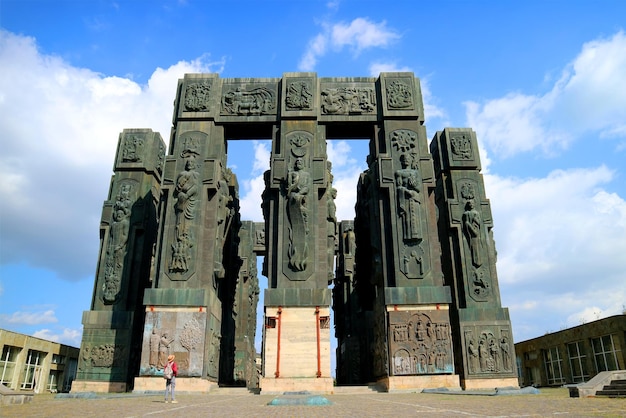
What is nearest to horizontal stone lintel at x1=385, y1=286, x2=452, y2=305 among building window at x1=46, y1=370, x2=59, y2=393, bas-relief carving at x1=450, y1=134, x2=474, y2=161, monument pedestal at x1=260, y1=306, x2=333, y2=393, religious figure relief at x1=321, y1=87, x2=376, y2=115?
monument pedestal at x1=260, y1=306, x2=333, y2=393

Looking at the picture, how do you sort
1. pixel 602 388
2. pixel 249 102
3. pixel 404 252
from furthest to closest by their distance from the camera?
pixel 249 102 < pixel 404 252 < pixel 602 388

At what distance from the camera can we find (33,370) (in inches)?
1029

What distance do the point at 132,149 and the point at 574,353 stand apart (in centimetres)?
2741

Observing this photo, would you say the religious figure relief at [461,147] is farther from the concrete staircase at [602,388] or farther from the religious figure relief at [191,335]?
the religious figure relief at [191,335]

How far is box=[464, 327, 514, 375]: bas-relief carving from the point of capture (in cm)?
2089

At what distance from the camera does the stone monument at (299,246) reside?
1920cm

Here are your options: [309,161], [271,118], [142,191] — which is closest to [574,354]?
[309,161]

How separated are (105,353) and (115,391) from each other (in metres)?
1.75

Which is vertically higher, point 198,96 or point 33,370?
point 198,96

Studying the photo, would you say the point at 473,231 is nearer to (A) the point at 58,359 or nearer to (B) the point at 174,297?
(B) the point at 174,297

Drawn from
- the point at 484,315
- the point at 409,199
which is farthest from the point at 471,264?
the point at 409,199

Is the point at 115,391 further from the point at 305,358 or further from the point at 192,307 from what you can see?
A: the point at 305,358

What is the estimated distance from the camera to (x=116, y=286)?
2231 centimetres

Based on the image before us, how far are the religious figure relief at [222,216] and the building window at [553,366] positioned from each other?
21.4m
